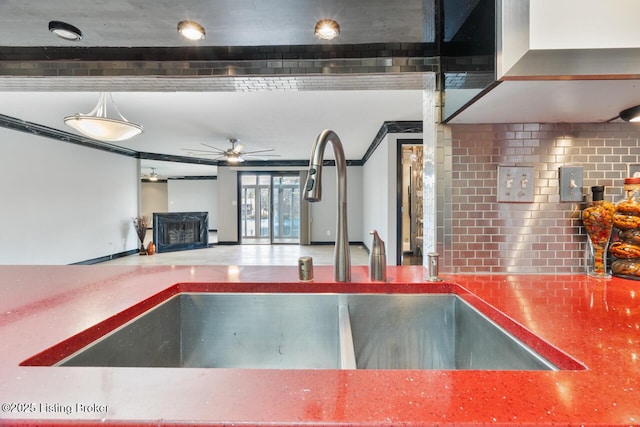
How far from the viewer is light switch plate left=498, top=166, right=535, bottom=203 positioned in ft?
3.95

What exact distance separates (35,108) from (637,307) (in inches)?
227

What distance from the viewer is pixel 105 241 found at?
592cm

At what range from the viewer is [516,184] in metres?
1.20

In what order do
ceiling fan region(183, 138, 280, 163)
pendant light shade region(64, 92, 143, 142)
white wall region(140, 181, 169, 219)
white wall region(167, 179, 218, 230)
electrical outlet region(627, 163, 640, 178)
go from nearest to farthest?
1. electrical outlet region(627, 163, 640, 178)
2. pendant light shade region(64, 92, 143, 142)
3. ceiling fan region(183, 138, 280, 163)
4. white wall region(167, 179, 218, 230)
5. white wall region(140, 181, 169, 219)

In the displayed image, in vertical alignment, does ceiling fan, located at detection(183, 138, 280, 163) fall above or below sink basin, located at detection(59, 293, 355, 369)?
above

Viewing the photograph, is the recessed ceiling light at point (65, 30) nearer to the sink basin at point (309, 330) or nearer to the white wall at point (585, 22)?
the sink basin at point (309, 330)

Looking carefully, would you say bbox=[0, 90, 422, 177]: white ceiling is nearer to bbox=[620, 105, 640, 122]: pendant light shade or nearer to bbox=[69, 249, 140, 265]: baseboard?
bbox=[620, 105, 640, 122]: pendant light shade

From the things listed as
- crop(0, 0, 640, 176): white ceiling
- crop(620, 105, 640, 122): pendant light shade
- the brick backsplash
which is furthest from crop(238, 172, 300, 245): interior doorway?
crop(620, 105, 640, 122): pendant light shade

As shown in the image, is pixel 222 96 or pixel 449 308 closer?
pixel 449 308

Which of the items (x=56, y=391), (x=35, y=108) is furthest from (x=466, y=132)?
(x=35, y=108)

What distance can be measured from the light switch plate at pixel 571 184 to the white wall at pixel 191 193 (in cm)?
1149

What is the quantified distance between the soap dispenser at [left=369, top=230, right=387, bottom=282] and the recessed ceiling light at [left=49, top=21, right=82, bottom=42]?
5.33 ft

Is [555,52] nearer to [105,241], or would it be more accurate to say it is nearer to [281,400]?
[281,400]

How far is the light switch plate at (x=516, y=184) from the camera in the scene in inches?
47.4
